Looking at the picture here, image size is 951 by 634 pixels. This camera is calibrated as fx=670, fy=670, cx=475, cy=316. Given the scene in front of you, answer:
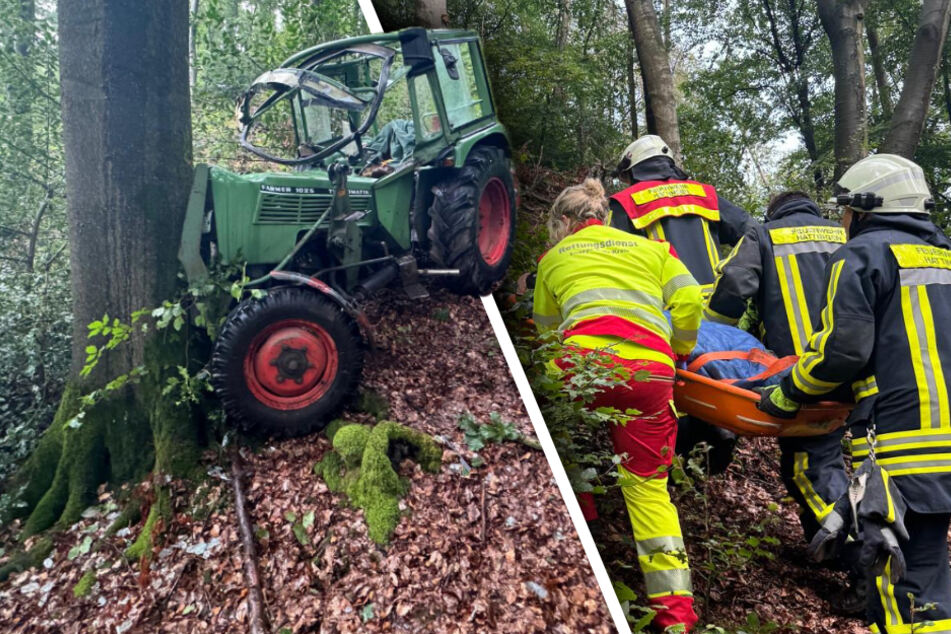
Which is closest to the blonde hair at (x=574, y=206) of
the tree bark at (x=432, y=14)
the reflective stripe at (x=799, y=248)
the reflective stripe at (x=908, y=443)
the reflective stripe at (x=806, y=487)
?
the tree bark at (x=432, y=14)

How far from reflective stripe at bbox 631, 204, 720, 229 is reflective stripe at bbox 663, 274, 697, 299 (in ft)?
3.38

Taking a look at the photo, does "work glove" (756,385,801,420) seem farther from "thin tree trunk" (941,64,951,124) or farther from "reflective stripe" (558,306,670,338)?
"thin tree trunk" (941,64,951,124)

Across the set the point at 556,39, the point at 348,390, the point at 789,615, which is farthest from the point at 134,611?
the point at 789,615

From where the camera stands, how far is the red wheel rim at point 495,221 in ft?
3.96

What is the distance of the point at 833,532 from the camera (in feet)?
8.55

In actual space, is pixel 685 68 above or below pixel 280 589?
above

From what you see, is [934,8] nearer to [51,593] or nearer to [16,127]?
[16,127]

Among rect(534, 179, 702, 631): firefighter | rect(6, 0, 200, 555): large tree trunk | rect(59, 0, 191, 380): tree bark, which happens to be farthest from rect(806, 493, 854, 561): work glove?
rect(59, 0, 191, 380): tree bark

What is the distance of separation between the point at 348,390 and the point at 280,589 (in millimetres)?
321

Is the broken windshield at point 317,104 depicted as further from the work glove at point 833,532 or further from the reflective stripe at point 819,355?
the work glove at point 833,532

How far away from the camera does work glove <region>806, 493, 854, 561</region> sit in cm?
260

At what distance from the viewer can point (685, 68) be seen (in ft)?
7.33

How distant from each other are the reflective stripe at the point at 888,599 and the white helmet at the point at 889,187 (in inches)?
56.3

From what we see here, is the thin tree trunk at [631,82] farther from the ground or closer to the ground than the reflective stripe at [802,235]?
farther from the ground
